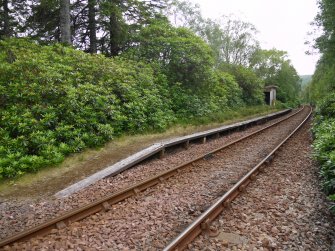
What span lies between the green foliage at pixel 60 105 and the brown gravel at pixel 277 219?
5.14m

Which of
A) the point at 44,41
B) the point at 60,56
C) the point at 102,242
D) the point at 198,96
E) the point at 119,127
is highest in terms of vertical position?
the point at 44,41

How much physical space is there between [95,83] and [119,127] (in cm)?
242

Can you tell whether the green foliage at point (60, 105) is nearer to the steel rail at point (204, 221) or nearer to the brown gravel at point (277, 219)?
the steel rail at point (204, 221)

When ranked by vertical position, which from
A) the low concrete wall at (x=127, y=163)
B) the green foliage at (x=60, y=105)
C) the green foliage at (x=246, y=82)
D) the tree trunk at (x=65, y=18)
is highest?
the tree trunk at (x=65, y=18)

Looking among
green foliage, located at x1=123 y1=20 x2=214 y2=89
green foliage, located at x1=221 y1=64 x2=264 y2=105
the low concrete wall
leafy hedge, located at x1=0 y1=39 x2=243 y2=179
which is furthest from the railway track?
→ green foliage, located at x1=221 y1=64 x2=264 y2=105

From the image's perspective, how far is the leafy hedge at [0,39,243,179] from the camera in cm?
776

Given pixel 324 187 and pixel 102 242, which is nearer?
pixel 102 242

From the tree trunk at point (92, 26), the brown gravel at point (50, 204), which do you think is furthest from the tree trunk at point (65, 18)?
the brown gravel at point (50, 204)

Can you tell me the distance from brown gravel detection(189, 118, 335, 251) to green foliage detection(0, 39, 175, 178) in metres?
5.14

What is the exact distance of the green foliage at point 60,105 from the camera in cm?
774

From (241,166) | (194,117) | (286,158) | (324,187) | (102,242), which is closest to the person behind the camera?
(102,242)

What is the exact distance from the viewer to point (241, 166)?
820 centimetres

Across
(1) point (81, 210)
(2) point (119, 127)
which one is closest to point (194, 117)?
(2) point (119, 127)

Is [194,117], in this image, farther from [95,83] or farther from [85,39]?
[85,39]
